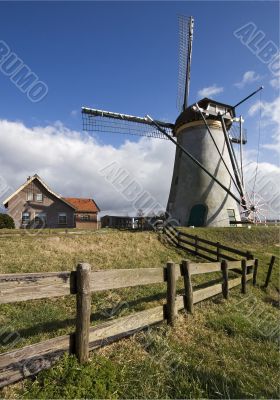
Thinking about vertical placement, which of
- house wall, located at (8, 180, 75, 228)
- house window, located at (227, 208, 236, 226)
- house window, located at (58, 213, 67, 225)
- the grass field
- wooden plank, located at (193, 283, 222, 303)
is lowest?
the grass field

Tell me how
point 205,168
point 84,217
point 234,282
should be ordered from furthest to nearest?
point 84,217
point 205,168
point 234,282

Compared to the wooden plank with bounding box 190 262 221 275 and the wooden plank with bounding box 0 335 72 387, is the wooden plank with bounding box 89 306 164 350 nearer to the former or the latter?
the wooden plank with bounding box 0 335 72 387

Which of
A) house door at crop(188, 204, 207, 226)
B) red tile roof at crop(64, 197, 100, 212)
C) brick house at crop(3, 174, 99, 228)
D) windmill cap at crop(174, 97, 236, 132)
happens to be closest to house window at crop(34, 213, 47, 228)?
brick house at crop(3, 174, 99, 228)

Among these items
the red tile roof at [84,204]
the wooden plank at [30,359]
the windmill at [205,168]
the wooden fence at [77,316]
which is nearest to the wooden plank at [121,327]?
the wooden fence at [77,316]

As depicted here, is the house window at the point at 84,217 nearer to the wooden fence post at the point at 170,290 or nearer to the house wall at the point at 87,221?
the house wall at the point at 87,221

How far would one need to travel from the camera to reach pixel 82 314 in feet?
13.7

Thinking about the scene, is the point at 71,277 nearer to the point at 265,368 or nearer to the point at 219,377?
the point at 219,377

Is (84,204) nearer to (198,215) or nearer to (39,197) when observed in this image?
(39,197)

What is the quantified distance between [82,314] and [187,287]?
124 inches

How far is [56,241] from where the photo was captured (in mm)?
14930

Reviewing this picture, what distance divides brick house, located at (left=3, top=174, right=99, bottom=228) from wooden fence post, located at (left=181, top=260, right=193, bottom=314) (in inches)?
1312

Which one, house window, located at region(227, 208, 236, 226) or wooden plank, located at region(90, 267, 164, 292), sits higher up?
house window, located at region(227, 208, 236, 226)

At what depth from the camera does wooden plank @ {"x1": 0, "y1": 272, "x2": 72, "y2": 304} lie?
3.62 meters

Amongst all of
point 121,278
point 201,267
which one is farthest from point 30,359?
point 201,267
